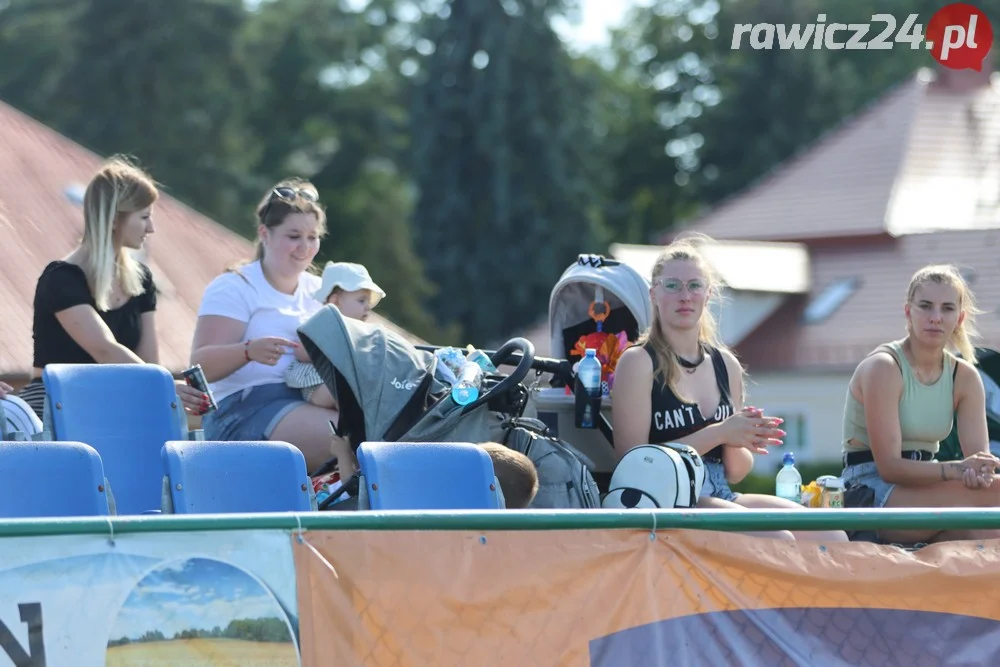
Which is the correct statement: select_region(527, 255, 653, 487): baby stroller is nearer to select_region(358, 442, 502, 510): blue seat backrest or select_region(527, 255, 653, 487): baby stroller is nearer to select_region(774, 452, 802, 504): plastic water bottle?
select_region(774, 452, 802, 504): plastic water bottle

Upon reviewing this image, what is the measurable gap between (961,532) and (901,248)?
29.9 m

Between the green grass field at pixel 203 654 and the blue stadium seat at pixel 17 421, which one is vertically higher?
the blue stadium seat at pixel 17 421

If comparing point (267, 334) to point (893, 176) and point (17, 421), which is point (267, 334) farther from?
point (893, 176)

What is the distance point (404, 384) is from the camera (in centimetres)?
529

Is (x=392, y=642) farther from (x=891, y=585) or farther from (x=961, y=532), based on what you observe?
(x=961, y=532)

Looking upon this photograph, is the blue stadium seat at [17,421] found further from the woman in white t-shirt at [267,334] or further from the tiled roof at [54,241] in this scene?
the tiled roof at [54,241]

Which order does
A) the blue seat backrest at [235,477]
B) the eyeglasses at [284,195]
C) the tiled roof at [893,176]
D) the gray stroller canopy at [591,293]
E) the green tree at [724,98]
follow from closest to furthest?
the blue seat backrest at [235,477], the eyeglasses at [284,195], the gray stroller canopy at [591,293], the tiled roof at [893,176], the green tree at [724,98]

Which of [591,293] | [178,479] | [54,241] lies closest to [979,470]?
[591,293]

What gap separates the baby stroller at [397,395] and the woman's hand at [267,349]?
42 centimetres

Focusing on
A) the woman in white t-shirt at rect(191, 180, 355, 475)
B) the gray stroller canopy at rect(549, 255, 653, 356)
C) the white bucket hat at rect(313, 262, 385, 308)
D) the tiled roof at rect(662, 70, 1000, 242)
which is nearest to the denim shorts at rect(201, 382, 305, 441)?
the woman in white t-shirt at rect(191, 180, 355, 475)

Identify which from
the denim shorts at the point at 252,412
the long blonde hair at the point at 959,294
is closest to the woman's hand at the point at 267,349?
the denim shorts at the point at 252,412

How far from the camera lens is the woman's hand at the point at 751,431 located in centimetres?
523

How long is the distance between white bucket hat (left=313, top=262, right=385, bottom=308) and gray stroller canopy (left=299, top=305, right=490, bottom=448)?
2.99 feet

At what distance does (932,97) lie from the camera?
1443 inches
